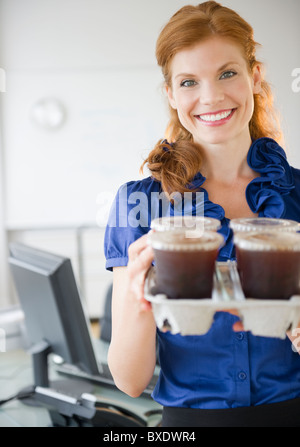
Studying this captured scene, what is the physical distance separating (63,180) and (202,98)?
153 inches

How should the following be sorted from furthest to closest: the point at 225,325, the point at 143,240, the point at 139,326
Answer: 1. the point at 225,325
2. the point at 139,326
3. the point at 143,240

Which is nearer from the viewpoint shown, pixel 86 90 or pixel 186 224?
pixel 186 224

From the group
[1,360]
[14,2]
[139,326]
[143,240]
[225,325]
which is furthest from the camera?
[14,2]

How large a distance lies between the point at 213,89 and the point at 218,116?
0.07 meters

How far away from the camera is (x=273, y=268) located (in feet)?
2.59

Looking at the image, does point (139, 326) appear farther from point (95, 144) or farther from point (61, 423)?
point (95, 144)

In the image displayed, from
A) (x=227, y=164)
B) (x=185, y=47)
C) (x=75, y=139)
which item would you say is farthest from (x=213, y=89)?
(x=75, y=139)

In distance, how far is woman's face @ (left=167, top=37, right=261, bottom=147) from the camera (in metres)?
1.11

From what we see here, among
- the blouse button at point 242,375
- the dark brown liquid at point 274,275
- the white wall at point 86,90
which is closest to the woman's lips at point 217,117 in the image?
the dark brown liquid at point 274,275

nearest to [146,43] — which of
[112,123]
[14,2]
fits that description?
[112,123]

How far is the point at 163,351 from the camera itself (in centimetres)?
119

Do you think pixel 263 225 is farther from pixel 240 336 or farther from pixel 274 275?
pixel 240 336
